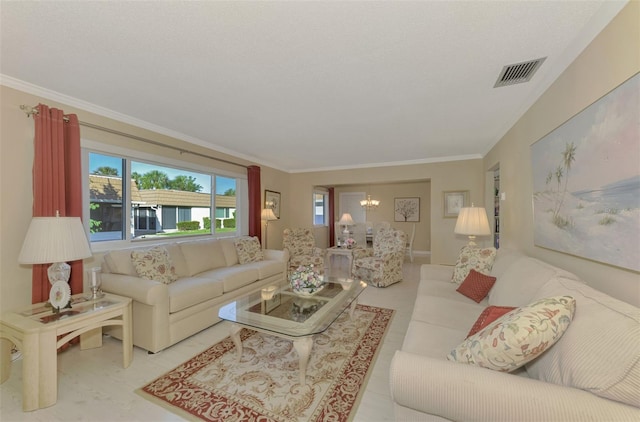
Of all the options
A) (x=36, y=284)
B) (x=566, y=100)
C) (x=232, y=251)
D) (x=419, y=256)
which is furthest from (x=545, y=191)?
(x=419, y=256)

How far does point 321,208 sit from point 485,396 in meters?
7.84

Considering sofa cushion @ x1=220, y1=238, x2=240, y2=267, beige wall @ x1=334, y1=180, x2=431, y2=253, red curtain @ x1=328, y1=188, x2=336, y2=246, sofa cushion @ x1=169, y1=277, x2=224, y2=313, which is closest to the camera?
sofa cushion @ x1=169, y1=277, x2=224, y2=313

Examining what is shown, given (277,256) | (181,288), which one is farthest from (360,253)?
(181,288)

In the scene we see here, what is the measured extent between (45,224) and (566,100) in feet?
13.3

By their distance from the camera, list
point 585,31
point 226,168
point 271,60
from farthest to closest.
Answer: point 226,168, point 271,60, point 585,31

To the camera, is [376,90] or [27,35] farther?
[376,90]

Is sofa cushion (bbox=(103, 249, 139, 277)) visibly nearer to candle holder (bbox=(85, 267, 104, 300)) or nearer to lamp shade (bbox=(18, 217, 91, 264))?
candle holder (bbox=(85, 267, 104, 300))

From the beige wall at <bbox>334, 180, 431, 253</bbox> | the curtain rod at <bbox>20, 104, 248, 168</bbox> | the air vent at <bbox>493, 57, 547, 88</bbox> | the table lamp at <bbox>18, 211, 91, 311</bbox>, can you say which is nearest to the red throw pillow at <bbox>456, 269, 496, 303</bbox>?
the air vent at <bbox>493, 57, 547, 88</bbox>

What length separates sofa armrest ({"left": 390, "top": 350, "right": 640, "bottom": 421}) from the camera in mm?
855

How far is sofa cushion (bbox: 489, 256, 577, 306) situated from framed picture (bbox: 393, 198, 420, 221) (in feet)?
20.2

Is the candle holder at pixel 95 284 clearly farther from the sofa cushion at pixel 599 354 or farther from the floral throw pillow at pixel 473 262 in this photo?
the floral throw pillow at pixel 473 262

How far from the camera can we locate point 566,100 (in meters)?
1.87

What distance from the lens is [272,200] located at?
579 cm

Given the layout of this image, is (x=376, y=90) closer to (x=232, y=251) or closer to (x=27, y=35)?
(x=27, y=35)
